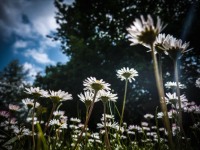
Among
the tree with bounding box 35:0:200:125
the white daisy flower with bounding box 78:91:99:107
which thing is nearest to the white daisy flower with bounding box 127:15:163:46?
the white daisy flower with bounding box 78:91:99:107

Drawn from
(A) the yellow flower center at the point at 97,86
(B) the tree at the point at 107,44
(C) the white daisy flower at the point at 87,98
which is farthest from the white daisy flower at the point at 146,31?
(B) the tree at the point at 107,44

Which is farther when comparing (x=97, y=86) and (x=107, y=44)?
(x=107, y=44)

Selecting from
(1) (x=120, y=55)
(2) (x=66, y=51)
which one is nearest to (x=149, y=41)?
(1) (x=120, y=55)

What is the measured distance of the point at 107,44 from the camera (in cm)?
1118

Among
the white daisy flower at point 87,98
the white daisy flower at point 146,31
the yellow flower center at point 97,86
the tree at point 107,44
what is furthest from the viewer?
the tree at point 107,44

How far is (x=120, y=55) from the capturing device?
1141 centimetres

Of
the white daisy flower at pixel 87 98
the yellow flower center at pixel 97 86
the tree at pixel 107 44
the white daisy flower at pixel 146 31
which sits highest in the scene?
the tree at pixel 107 44

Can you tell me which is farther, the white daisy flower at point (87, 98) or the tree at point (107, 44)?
the tree at point (107, 44)

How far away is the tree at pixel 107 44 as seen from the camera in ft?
34.3

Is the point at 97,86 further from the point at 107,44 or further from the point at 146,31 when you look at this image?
the point at 107,44

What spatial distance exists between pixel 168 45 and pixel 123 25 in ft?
37.6

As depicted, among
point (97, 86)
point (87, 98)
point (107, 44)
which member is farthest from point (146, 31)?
point (107, 44)

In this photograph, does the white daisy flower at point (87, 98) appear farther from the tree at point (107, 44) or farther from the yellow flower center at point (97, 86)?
the tree at point (107, 44)

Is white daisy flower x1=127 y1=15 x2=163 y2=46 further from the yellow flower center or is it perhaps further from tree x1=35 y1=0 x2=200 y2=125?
tree x1=35 y1=0 x2=200 y2=125
